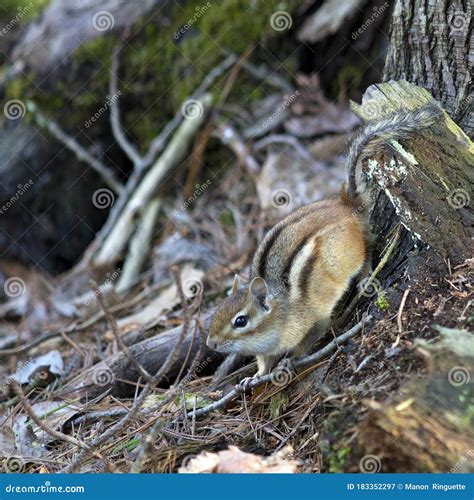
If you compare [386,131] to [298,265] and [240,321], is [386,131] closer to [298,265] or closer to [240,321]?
[298,265]

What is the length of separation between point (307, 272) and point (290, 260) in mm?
111

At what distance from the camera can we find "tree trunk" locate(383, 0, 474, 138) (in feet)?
12.1

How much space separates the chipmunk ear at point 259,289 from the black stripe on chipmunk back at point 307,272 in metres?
0.19

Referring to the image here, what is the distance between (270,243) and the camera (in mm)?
3742

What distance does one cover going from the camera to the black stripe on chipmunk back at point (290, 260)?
3641mm

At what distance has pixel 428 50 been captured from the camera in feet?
12.6

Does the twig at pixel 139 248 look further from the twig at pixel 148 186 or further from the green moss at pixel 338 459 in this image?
the green moss at pixel 338 459

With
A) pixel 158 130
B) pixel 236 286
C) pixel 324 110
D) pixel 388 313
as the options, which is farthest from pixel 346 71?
pixel 388 313

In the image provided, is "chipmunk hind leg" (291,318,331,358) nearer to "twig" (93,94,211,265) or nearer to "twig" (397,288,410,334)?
"twig" (397,288,410,334)

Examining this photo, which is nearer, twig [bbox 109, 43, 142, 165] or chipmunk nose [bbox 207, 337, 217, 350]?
chipmunk nose [bbox 207, 337, 217, 350]

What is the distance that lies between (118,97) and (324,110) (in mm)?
2069

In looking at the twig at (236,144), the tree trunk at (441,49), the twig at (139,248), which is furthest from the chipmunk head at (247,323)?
the twig at (236,144)

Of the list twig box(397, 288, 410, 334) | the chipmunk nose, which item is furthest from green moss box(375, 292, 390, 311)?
the chipmunk nose

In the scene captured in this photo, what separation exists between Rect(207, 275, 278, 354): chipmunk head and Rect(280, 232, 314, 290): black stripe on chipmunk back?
0.39ft
